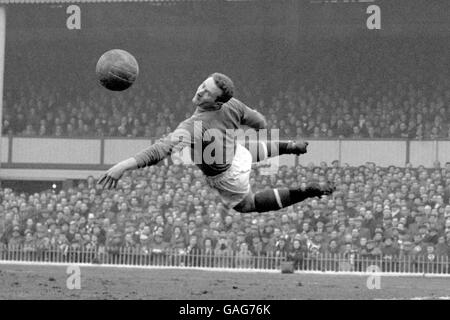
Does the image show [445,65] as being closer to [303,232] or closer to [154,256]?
[303,232]

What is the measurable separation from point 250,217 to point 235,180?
12636 millimetres

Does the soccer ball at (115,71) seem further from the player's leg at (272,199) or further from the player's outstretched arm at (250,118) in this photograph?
the player's leg at (272,199)

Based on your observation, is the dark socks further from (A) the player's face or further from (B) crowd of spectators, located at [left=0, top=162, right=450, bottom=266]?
(B) crowd of spectators, located at [left=0, top=162, right=450, bottom=266]

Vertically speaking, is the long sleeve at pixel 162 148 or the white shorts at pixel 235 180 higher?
the long sleeve at pixel 162 148

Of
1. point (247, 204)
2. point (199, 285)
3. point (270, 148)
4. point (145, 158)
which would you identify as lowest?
point (199, 285)

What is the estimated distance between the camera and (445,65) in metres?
30.7

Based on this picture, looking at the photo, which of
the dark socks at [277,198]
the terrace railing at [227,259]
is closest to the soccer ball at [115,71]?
the dark socks at [277,198]

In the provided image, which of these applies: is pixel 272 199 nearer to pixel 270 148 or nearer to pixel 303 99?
pixel 270 148

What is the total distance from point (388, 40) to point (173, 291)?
1551cm

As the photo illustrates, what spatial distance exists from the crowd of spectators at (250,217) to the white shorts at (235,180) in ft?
34.3

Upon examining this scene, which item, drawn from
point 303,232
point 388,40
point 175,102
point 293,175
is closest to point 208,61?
point 175,102

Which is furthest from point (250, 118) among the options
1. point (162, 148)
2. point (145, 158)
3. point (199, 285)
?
point (199, 285)

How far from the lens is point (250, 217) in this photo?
2308 centimetres

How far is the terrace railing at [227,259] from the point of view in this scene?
2045cm
